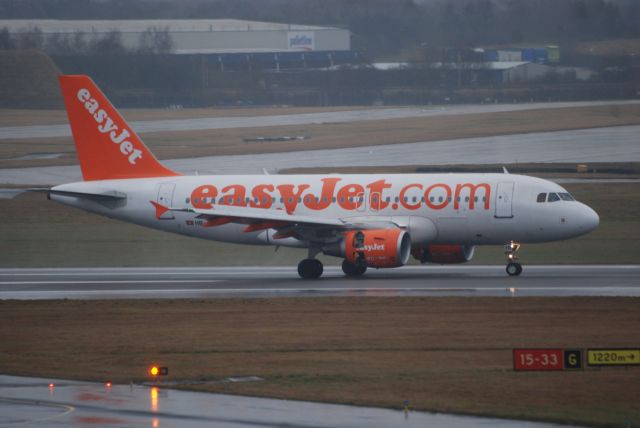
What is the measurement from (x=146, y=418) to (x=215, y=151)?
231 feet

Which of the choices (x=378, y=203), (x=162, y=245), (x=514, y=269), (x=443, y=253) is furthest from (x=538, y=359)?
(x=162, y=245)

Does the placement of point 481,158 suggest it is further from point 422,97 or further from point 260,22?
point 260,22

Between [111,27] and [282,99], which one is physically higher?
[111,27]

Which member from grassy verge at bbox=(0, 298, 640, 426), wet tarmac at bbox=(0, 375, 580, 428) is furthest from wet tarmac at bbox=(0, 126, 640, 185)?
wet tarmac at bbox=(0, 375, 580, 428)

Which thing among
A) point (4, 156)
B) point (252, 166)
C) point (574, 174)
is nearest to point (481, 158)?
point (574, 174)

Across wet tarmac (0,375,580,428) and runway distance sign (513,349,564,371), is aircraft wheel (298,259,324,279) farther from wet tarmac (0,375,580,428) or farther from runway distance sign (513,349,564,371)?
wet tarmac (0,375,580,428)

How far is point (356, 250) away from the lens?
133 ft

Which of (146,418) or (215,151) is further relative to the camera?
(215,151)

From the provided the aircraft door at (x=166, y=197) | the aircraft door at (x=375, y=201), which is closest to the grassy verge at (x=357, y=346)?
the aircraft door at (x=375, y=201)

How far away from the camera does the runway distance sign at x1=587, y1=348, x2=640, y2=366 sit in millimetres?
22484

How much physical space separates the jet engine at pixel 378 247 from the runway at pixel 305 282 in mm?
Result: 727

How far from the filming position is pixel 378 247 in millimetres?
39875

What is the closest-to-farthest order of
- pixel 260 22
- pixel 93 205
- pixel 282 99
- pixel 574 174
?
pixel 93 205, pixel 574 174, pixel 282 99, pixel 260 22

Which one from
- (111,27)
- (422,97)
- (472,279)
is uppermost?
(111,27)
